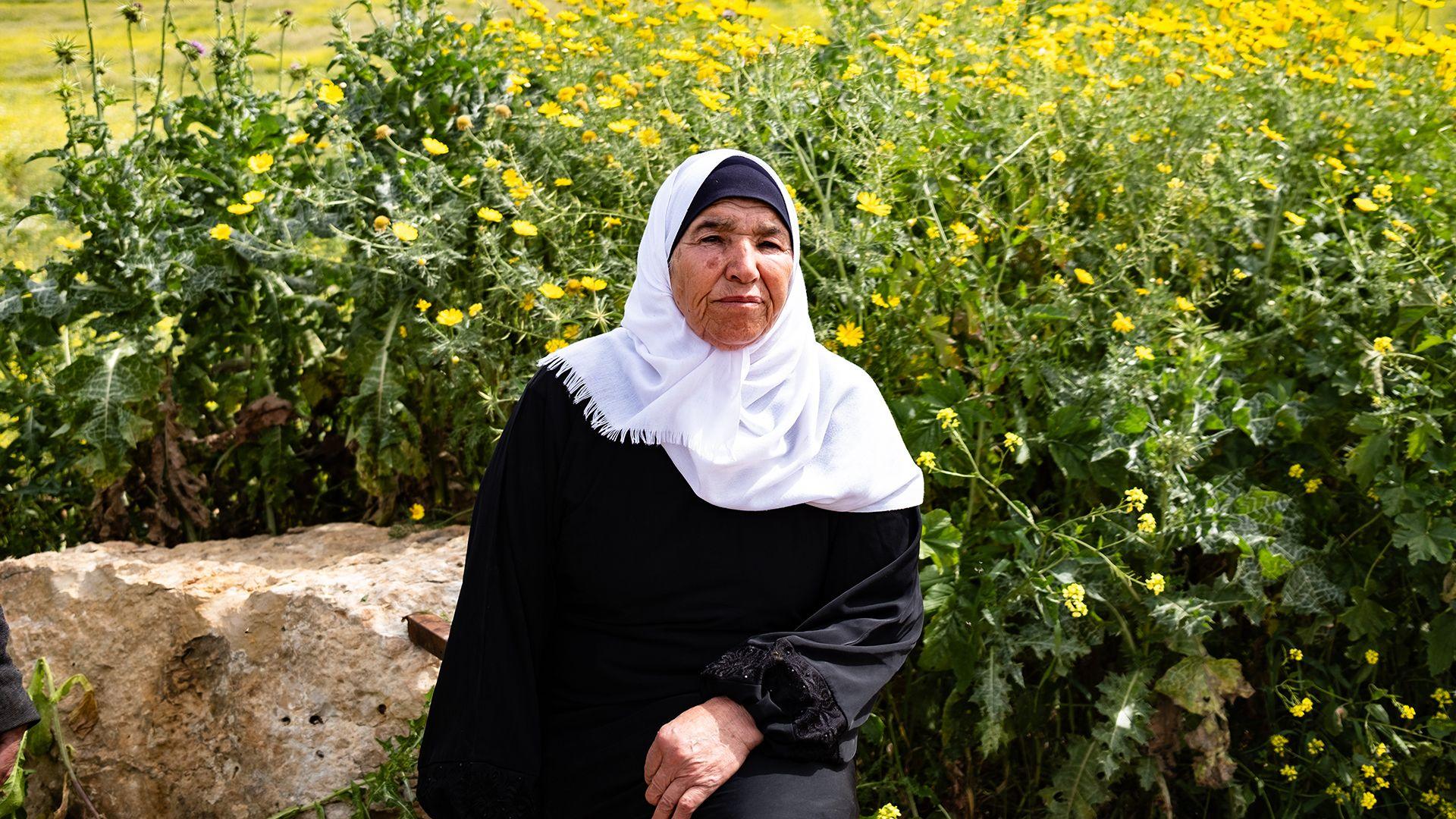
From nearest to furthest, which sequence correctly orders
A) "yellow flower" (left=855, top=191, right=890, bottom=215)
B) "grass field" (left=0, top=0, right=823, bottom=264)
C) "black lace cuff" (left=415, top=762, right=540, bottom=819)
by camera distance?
"black lace cuff" (left=415, top=762, right=540, bottom=819) → "yellow flower" (left=855, top=191, right=890, bottom=215) → "grass field" (left=0, top=0, right=823, bottom=264)

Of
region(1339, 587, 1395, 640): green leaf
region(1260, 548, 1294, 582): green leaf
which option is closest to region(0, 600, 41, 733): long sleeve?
region(1260, 548, 1294, 582): green leaf

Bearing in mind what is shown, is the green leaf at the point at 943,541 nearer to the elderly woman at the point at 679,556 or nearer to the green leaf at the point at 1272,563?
the elderly woman at the point at 679,556

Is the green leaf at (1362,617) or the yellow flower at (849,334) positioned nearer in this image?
the green leaf at (1362,617)

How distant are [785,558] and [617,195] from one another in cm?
158

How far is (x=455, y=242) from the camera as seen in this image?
344 cm

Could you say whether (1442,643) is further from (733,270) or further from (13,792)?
(13,792)

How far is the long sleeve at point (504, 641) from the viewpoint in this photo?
208 centimetres

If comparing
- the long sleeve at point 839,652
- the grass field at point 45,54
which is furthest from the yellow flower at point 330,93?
the long sleeve at point 839,652

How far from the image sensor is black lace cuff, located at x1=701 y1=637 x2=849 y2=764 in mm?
2006

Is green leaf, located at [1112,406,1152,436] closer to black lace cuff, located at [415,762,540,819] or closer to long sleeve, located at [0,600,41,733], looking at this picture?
black lace cuff, located at [415,762,540,819]

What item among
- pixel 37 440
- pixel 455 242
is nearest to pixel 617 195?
pixel 455 242

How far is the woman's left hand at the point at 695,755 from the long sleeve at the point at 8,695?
0.93 metres

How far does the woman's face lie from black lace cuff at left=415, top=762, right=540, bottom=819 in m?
0.82

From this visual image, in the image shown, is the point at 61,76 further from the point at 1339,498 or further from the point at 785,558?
the point at 1339,498
